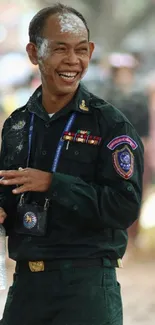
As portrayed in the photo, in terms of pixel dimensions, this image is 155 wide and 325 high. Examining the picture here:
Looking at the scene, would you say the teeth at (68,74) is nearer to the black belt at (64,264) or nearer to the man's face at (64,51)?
the man's face at (64,51)

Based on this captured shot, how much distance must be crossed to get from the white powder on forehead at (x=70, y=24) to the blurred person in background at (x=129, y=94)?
133 inches

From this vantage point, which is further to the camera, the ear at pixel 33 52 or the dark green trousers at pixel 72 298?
the ear at pixel 33 52

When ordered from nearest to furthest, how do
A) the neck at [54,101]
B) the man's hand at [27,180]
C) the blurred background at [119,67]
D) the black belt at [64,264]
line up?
the man's hand at [27,180] < the black belt at [64,264] < the neck at [54,101] < the blurred background at [119,67]

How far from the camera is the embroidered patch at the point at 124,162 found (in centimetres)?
187

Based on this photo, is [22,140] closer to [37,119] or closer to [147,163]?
[37,119]

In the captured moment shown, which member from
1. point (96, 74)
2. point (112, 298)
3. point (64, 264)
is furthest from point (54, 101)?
point (96, 74)

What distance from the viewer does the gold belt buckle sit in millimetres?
1918

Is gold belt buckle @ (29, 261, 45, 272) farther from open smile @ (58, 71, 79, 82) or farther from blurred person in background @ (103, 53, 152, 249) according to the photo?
blurred person in background @ (103, 53, 152, 249)

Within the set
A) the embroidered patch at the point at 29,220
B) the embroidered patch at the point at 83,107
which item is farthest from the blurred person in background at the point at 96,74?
the embroidered patch at the point at 29,220

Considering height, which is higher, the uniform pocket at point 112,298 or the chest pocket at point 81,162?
the chest pocket at point 81,162

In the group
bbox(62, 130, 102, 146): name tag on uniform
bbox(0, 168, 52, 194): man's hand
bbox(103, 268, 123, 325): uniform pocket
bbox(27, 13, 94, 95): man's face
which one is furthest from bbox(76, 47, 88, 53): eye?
bbox(103, 268, 123, 325): uniform pocket

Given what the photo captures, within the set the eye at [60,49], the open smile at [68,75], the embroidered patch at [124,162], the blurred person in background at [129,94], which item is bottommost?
the embroidered patch at [124,162]

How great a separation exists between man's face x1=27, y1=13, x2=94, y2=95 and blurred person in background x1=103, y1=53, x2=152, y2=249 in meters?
3.38

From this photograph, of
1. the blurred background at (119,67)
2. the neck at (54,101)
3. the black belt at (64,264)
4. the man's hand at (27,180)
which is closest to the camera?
the man's hand at (27,180)
